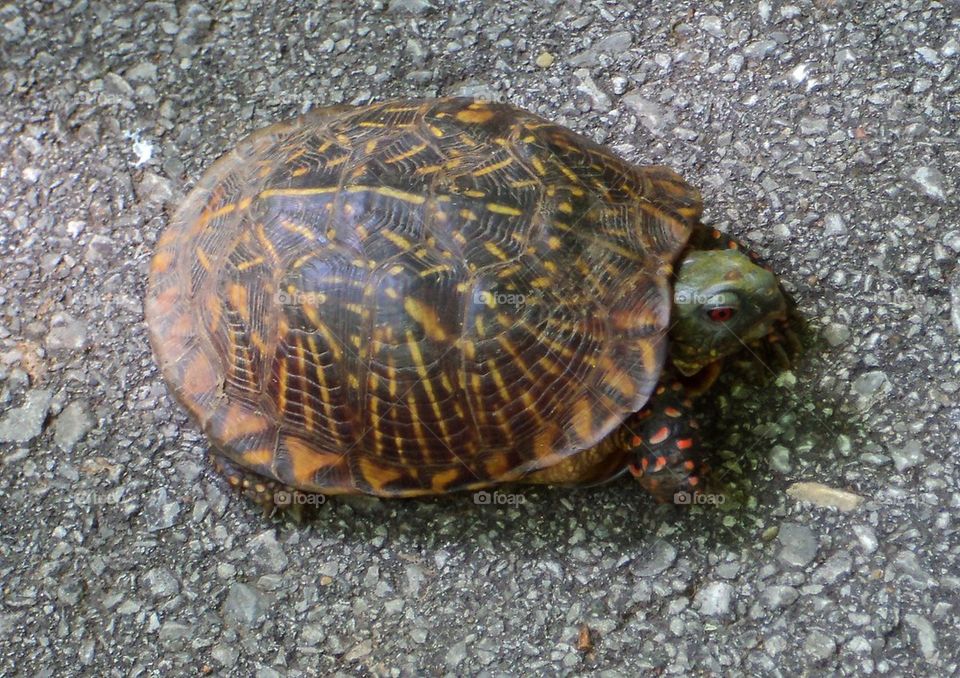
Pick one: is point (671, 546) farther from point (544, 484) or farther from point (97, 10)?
point (97, 10)

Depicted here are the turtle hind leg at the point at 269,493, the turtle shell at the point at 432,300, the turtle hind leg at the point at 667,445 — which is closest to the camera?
the turtle shell at the point at 432,300

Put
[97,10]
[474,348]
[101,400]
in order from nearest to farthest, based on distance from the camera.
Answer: [474,348]
[101,400]
[97,10]

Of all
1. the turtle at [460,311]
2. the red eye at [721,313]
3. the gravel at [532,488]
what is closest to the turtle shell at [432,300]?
the turtle at [460,311]

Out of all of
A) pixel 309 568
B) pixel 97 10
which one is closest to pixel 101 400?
Result: pixel 309 568

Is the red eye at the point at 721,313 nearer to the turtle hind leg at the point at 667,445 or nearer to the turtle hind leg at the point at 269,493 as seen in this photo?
the turtle hind leg at the point at 667,445

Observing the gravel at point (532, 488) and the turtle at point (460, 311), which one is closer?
the turtle at point (460, 311)

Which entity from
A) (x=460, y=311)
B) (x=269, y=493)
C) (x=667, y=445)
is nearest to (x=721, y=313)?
(x=667, y=445)
